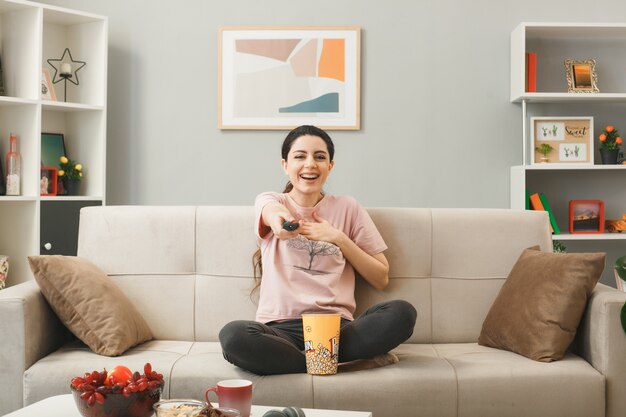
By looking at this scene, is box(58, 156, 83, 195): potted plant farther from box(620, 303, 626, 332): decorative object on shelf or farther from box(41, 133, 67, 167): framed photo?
box(620, 303, 626, 332): decorative object on shelf

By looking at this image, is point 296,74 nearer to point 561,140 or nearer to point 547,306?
point 561,140

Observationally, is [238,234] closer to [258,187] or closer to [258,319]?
[258,319]

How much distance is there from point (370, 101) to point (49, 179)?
1.71 m

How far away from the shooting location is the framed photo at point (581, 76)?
3.93m

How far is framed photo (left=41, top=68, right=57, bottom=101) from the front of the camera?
3.83 metres

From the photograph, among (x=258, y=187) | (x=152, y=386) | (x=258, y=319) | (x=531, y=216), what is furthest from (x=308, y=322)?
(x=258, y=187)

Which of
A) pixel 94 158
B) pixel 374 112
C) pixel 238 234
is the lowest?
pixel 238 234

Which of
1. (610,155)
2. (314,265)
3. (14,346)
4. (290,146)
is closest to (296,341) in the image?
(314,265)

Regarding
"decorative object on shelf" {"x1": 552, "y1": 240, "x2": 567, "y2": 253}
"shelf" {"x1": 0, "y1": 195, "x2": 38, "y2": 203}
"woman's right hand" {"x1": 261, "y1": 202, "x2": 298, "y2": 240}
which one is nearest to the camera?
"woman's right hand" {"x1": 261, "y1": 202, "x2": 298, "y2": 240}

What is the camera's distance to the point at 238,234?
271 cm

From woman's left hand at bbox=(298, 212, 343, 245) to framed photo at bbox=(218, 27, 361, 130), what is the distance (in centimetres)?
161

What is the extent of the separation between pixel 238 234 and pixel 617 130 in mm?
2365

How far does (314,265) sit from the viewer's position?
2.55 metres

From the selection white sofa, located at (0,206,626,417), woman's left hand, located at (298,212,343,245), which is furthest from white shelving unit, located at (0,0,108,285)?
woman's left hand, located at (298,212,343,245)
